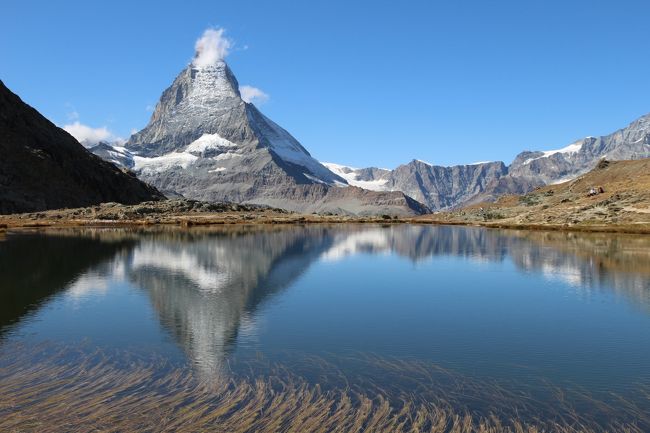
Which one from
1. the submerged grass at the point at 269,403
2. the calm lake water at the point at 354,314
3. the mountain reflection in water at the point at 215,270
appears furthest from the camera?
the mountain reflection in water at the point at 215,270

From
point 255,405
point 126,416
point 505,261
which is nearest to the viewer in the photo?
point 126,416

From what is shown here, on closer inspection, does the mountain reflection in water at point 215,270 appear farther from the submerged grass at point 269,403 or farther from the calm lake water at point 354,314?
the submerged grass at point 269,403

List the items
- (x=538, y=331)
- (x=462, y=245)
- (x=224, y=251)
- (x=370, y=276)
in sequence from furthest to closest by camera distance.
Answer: (x=462, y=245)
(x=224, y=251)
(x=370, y=276)
(x=538, y=331)

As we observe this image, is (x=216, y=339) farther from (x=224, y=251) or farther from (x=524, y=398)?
(x=224, y=251)

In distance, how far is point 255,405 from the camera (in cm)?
2170

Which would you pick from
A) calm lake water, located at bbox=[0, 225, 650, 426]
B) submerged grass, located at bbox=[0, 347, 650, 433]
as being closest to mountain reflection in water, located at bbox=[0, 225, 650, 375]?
calm lake water, located at bbox=[0, 225, 650, 426]

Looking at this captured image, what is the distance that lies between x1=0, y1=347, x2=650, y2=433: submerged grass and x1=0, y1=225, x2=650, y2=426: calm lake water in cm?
79

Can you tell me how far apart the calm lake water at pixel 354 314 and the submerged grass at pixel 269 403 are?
789 mm

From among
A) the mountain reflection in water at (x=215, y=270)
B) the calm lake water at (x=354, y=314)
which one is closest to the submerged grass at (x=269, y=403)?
the calm lake water at (x=354, y=314)

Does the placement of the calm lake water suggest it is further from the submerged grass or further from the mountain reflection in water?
the submerged grass

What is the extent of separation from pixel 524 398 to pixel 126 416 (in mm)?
16236

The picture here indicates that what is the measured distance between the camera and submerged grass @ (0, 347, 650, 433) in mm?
19938

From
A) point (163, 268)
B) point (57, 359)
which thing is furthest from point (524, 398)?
point (163, 268)

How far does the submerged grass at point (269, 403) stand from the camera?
19.9 metres
